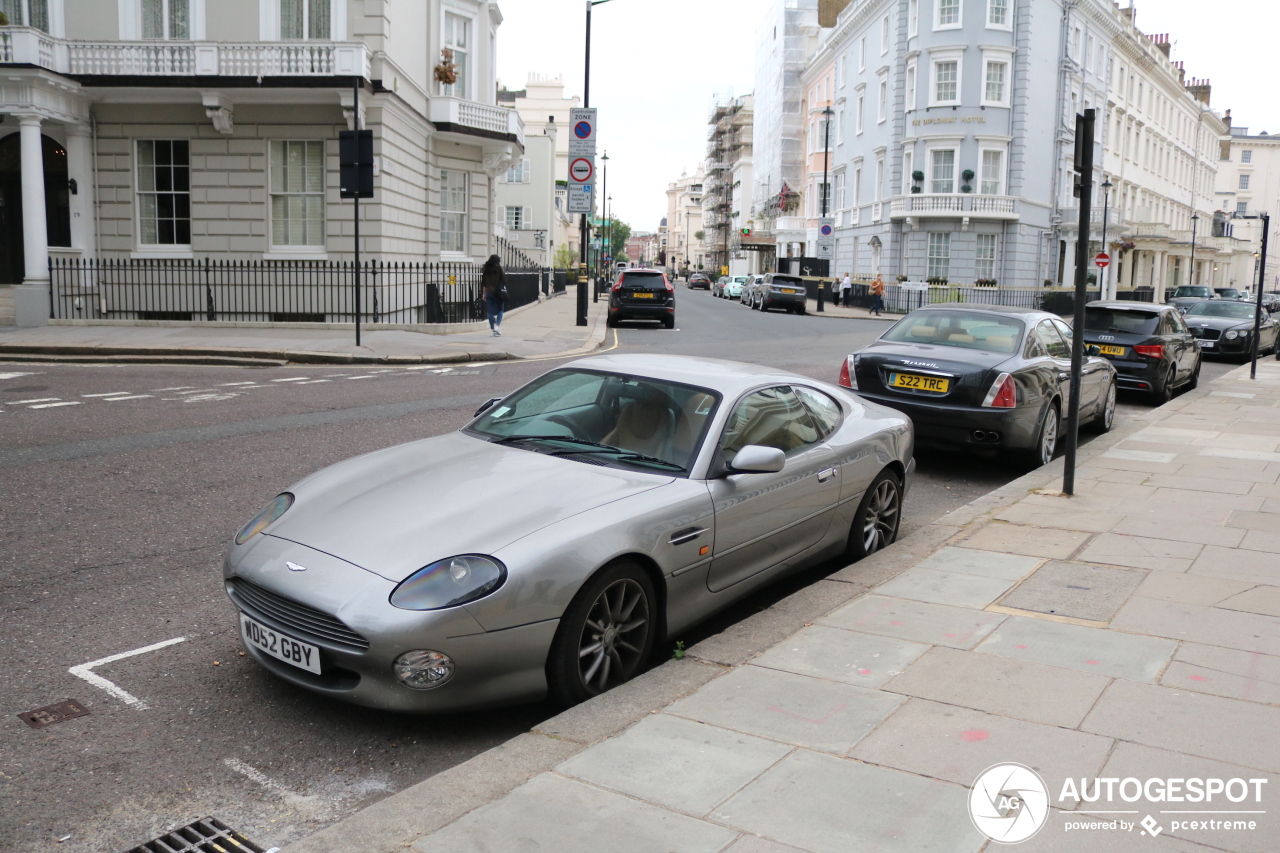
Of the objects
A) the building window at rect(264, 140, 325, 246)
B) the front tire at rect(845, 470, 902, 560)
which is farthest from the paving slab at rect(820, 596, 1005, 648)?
the building window at rect(264, 140, 325, 246)

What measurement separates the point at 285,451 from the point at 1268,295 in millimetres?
71634

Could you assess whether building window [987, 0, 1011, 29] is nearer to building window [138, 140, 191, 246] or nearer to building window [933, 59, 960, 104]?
building window [933, 59, 960, 104]

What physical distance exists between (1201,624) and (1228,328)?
2238 centimetres

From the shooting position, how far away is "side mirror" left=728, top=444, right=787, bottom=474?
15.6ft

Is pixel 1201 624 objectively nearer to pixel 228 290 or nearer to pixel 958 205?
pixel 228 290

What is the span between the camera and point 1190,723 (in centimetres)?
369

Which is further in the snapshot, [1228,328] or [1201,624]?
[1228,328]

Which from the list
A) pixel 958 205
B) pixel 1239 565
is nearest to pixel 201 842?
pixel 1239 565

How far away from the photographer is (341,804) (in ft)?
11.1

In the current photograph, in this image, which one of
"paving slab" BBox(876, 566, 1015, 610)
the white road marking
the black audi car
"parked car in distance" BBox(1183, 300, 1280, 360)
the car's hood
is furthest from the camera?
"parked car in distance" BBox(1183, 300, 1280, 360)

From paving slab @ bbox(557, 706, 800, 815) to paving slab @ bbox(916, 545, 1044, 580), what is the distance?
2630 millimetres

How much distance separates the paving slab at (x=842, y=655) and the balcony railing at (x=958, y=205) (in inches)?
1688

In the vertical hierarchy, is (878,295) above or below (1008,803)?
above

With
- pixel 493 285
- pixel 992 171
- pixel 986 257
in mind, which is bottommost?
pixel 493 285
